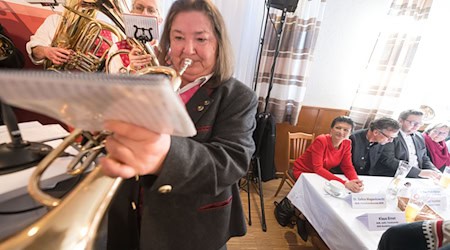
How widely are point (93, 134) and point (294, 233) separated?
73.2 inches

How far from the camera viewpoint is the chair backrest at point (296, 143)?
217 centimetres

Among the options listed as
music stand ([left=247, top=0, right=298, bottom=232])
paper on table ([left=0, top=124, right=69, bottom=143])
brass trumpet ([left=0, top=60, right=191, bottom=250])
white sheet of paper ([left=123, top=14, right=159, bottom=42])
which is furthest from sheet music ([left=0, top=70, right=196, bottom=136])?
music stand ([left=247, top=0, right=298, bottom=232])

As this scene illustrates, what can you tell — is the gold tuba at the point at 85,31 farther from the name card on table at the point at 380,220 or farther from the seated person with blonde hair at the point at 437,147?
the seated person with blonde hair at the point at 437,147

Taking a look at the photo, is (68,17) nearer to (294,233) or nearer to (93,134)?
(93,134)

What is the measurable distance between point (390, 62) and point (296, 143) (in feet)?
4.27

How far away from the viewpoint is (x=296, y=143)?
2246 mm

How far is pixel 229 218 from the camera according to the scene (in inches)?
26.7

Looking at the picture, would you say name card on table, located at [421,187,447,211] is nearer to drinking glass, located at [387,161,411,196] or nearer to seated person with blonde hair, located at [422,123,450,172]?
drinking glass, located at [387,161,411,196]

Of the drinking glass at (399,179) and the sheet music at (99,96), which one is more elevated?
the sheet music at (99,96)

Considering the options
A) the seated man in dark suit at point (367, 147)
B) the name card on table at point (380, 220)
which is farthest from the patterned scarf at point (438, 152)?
the name card on table at point (380, 220)

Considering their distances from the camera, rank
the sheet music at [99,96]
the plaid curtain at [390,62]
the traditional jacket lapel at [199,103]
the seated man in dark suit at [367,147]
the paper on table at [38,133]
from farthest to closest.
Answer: the plaid curtain at [390,62]
the seated man in dark suit at [367,147]
the paper on table at [38,133]
the traditional jacket lapel at [199,103]
the sheet music at [99,96]

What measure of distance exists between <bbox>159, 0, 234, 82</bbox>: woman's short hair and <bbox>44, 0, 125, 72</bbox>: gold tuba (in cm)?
31

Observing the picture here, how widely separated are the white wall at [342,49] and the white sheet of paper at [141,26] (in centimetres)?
211

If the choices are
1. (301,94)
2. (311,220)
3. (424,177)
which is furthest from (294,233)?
(301,94)
